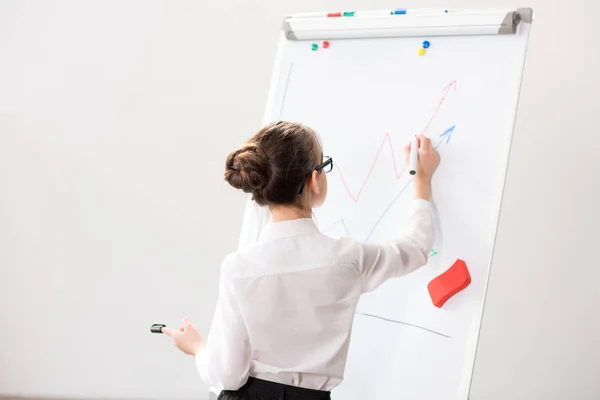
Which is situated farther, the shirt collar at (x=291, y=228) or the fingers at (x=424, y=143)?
the fingers at (x=424, y=143)

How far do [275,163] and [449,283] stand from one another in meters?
0.48

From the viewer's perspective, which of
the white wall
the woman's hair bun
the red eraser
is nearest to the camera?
the woman's hair bun

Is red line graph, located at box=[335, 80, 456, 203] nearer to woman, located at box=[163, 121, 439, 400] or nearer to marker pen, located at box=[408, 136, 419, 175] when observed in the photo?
marker pen, located at box=[408, 136, 419, 175]

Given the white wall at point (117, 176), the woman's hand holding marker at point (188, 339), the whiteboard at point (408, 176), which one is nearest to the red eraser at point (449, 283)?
the whiteboard at point (408, 176)

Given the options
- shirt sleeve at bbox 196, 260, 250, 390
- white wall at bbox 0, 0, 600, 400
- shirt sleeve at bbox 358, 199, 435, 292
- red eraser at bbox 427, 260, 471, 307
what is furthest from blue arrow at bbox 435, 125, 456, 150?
white wall at bbox 0, 0, 600, 400

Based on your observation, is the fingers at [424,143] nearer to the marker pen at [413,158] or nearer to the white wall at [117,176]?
the marker pen at [413,158]

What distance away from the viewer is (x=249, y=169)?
4.45ft

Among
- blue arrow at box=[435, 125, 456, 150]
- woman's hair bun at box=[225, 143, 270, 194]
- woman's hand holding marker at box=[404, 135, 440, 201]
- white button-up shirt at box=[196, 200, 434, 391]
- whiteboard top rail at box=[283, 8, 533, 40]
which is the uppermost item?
whiteboard top rail at box=[283, 8, 533, 40]

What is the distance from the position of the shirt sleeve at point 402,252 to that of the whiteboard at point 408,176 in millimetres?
50

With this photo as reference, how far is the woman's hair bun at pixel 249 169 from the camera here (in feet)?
4.45

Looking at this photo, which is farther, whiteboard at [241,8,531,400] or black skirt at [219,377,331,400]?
whiteboard at [241,8,531,400]

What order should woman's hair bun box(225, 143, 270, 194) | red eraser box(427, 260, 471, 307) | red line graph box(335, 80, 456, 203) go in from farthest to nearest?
red line graph box(335, 80, 456, 203) < red eraser box(427, 260, 471, 307) < woman's hair bun box(225, 143, 270, 194)

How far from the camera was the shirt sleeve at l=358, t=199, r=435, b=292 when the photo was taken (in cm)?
143

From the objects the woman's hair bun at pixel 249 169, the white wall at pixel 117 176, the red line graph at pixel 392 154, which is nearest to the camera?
the woman's hair bun at pixel 249 169
